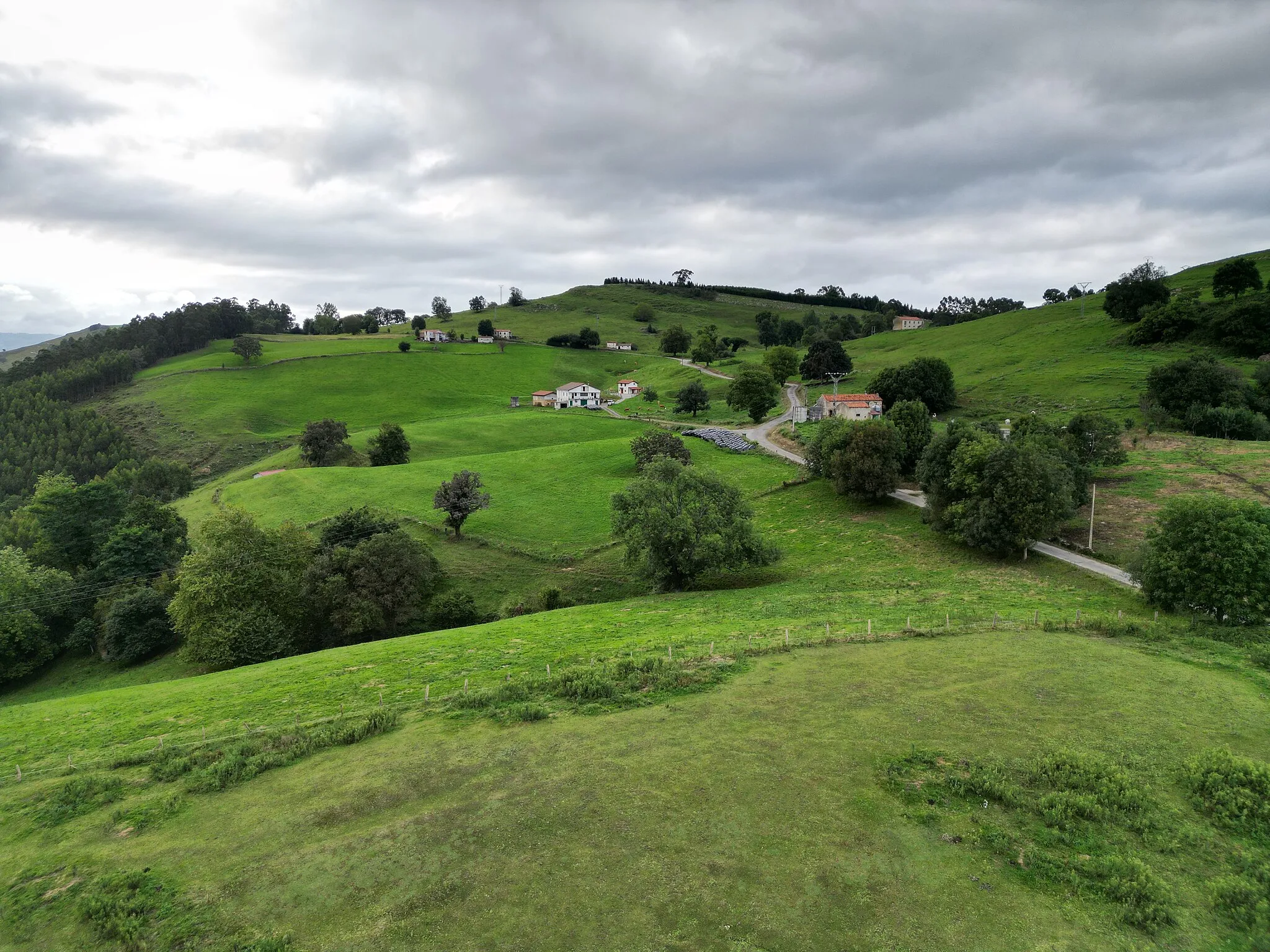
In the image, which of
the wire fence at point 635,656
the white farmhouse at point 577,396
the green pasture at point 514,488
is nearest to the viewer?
the wire fence at point 635,656

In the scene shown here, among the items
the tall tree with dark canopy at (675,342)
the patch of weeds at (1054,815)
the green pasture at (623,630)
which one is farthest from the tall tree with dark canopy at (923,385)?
the tall tree with dark canopy at (675,342)

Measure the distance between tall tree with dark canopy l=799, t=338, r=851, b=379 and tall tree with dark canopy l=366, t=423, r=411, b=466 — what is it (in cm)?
8629

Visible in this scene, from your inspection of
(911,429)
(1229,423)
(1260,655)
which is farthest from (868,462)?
(1229,423)

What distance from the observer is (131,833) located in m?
17.9

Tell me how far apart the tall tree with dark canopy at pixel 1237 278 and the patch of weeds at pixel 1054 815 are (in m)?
140

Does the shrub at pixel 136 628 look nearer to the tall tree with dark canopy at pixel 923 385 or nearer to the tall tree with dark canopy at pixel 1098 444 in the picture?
the tall tree with dark canopy at pixel 1098 444

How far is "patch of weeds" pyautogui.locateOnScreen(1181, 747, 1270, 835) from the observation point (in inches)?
626

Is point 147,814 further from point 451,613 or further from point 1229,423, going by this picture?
point 1229,423

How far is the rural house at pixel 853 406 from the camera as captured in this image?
101188 millimetres

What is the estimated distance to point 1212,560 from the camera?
3138cm

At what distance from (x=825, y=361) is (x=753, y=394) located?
109 ft

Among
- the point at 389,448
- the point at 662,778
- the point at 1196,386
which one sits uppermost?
the point at 1196,386

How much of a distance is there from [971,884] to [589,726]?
40.4 ft

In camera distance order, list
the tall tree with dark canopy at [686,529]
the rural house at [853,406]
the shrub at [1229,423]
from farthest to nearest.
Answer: the rural house at [853,406] → the shrub at [1229,423] → the tall tree with dark canopy at [686,529]
